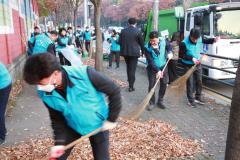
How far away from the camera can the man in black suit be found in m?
8.90

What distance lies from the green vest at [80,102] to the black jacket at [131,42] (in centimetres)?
607

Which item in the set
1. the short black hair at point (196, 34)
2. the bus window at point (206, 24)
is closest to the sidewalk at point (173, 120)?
the short black hair at point (196, 34)

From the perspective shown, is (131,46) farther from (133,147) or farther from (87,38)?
(87,38)

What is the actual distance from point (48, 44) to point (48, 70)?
6.43 meters

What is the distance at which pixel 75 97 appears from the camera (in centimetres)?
270

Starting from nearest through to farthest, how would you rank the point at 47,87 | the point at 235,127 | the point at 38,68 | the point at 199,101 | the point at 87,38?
the point at 38,68, the point at 47,87, the point at 235,127, the point at 199,101, the point at 87,38

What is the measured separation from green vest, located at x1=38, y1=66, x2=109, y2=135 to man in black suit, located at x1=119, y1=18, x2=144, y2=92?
606 centimetres

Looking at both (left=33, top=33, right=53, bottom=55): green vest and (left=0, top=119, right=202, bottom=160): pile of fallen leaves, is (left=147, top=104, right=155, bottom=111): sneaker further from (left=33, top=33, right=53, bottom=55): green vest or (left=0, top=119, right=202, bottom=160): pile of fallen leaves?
(left=33, top=33, right=53, bottom=55): green vest

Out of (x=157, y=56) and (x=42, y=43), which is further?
(x=42, y=43)

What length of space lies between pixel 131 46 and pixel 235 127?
583cm

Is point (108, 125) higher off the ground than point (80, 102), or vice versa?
point (80, 102)

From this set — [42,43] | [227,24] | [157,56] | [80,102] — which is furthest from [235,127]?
[227,24]

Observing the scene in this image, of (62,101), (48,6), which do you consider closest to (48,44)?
(62,101)

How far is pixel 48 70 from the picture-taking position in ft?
8.01
